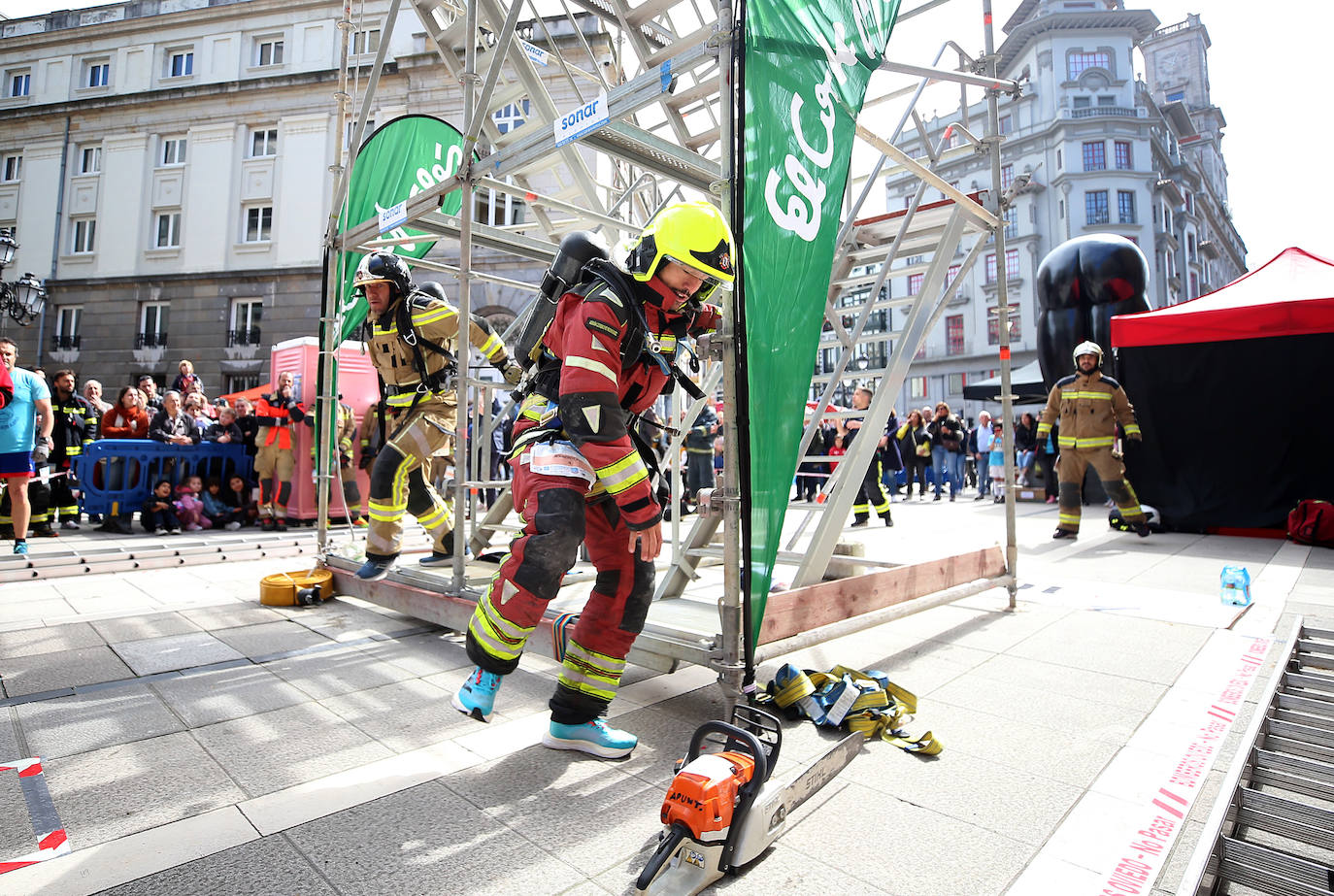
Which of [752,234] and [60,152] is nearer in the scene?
[752,234]

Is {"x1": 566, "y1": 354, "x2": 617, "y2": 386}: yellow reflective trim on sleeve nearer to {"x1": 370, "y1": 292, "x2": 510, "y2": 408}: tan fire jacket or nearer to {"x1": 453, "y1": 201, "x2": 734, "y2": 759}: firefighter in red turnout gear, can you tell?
{"x1": 453, "y1": 201, "x2": 734, "y2": 759}: firefighter in red turnout gear

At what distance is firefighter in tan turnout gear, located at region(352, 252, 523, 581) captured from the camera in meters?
4.86

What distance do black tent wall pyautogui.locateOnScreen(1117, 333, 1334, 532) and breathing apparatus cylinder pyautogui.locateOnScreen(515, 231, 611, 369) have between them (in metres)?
8.12

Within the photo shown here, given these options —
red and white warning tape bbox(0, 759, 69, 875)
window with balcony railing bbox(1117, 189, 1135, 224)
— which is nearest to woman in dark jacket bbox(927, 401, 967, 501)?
red and white warning tape bbox(0, 759, 69, 875)

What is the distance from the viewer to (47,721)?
9.16 feet

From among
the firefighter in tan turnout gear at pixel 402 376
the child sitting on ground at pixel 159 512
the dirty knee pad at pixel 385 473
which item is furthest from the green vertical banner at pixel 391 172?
the child sitting on ground at pixel 159 512

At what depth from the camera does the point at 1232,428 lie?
8570mm

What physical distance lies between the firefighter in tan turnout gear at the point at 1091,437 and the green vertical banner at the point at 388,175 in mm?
7297

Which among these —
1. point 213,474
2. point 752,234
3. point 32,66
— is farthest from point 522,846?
point 32,66

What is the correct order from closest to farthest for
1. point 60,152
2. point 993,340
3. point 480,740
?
point 480,740 < point 60,152 < point 993,340

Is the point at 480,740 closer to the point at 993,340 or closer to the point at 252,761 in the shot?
the point at 252,761

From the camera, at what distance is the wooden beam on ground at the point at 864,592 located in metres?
2.98

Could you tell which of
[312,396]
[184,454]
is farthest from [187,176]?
[184,454]

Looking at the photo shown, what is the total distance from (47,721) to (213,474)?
7935 mm
